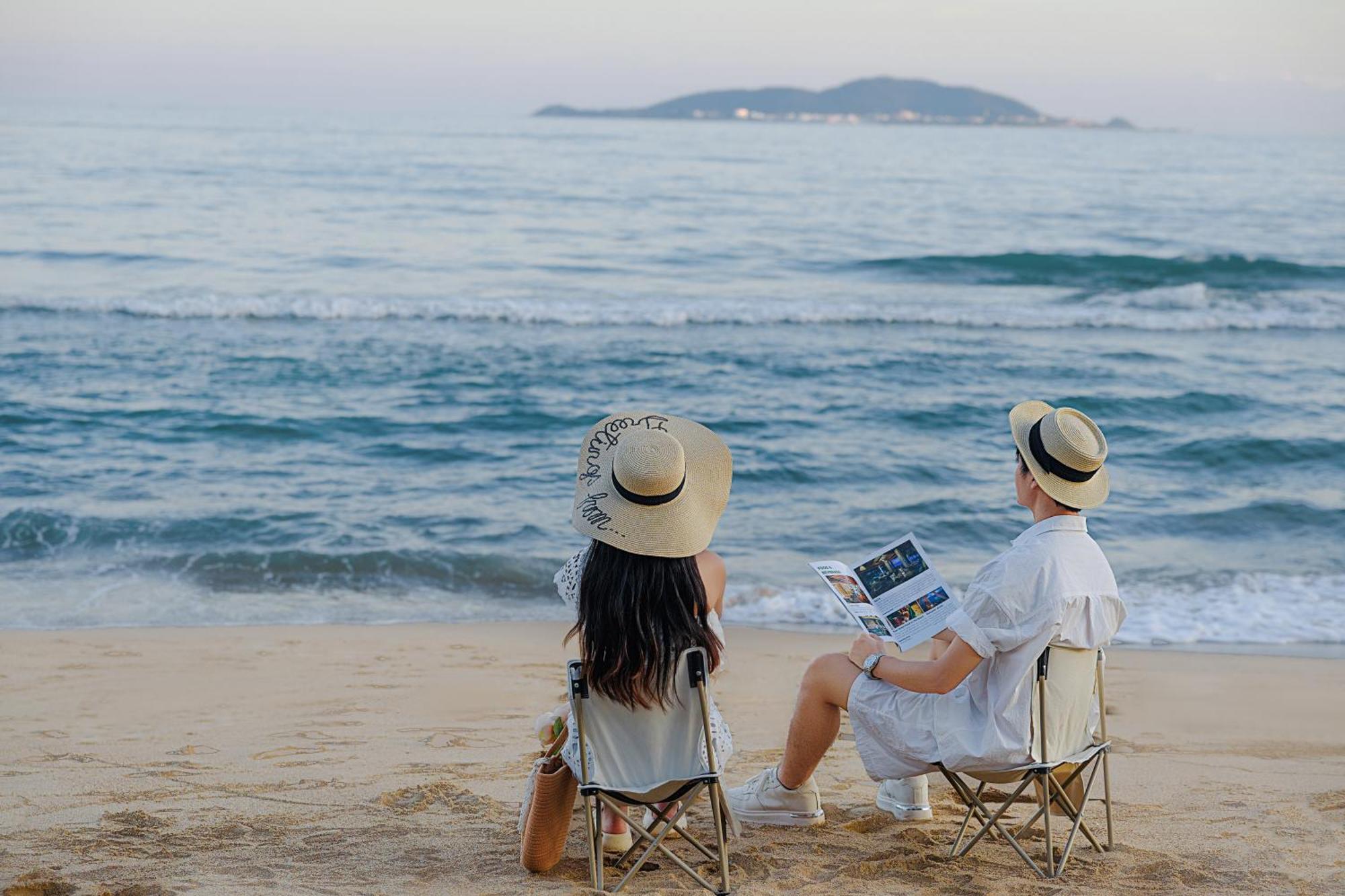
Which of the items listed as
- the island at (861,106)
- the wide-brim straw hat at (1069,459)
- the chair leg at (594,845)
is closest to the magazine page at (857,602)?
the wide-brim straw hat at (1069,459)

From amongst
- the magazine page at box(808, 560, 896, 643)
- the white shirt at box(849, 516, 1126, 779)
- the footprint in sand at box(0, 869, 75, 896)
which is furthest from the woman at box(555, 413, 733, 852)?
the footprint in sand at box(0, 869, 75, 896)

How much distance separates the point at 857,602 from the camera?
129 inches

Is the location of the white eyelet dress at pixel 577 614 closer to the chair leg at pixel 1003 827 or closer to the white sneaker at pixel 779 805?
the white sneaker at pixel 779 805

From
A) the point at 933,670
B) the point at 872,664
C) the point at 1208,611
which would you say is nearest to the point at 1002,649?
the point at 933,670

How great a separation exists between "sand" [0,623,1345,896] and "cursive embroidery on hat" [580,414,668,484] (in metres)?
1.14

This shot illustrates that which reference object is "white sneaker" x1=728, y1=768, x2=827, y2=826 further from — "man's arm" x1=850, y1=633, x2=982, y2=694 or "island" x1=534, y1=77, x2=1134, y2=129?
"island" x1=534, y1=77, x2=1134, y2=129

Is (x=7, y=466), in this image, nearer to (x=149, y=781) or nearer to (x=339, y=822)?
(x=149, y=781)

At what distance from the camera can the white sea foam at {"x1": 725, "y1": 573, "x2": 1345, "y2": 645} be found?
6430mm

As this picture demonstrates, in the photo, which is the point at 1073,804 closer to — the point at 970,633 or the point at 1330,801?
the point at 970,633

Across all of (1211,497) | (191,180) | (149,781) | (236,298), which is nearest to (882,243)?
(236,298)

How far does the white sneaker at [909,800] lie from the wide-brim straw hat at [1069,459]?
1118 millimetres

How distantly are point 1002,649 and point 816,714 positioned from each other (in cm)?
67

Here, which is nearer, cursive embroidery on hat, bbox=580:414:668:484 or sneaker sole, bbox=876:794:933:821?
cursive embroidery on hat, bbox=580:414:668:484

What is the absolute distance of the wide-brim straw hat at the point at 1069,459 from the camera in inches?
124
